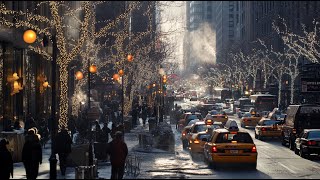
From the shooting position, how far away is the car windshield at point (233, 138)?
79.0 feet

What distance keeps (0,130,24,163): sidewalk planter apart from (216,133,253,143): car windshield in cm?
798

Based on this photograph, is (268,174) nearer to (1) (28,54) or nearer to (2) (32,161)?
(2) (32,161)

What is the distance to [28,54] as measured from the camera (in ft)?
155

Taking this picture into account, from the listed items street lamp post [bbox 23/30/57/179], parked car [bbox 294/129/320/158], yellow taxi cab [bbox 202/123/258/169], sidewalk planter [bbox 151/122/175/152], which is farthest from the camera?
sidewalk planter [bbox 151/122/175/152]

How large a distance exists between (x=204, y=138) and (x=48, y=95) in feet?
93.9

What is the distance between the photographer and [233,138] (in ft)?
79.1

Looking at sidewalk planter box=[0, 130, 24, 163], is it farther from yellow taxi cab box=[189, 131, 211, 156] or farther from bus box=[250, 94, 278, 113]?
bus box=[250, 94, 278, 113]

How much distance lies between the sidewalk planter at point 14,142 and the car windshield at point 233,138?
7976 millimetres

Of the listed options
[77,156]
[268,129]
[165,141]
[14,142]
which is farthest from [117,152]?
[268,129]

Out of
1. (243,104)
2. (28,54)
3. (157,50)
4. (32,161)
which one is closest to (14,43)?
(28,54)

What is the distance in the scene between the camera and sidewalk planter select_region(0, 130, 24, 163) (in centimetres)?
2631

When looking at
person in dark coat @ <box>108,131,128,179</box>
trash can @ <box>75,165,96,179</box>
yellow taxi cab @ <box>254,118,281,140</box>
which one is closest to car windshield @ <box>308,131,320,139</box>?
person in dark coat @ <box>108,131,128,179</box>

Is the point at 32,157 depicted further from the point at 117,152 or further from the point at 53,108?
the point at 117,152

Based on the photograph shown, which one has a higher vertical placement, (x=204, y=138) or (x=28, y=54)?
(x=28, y=54)
